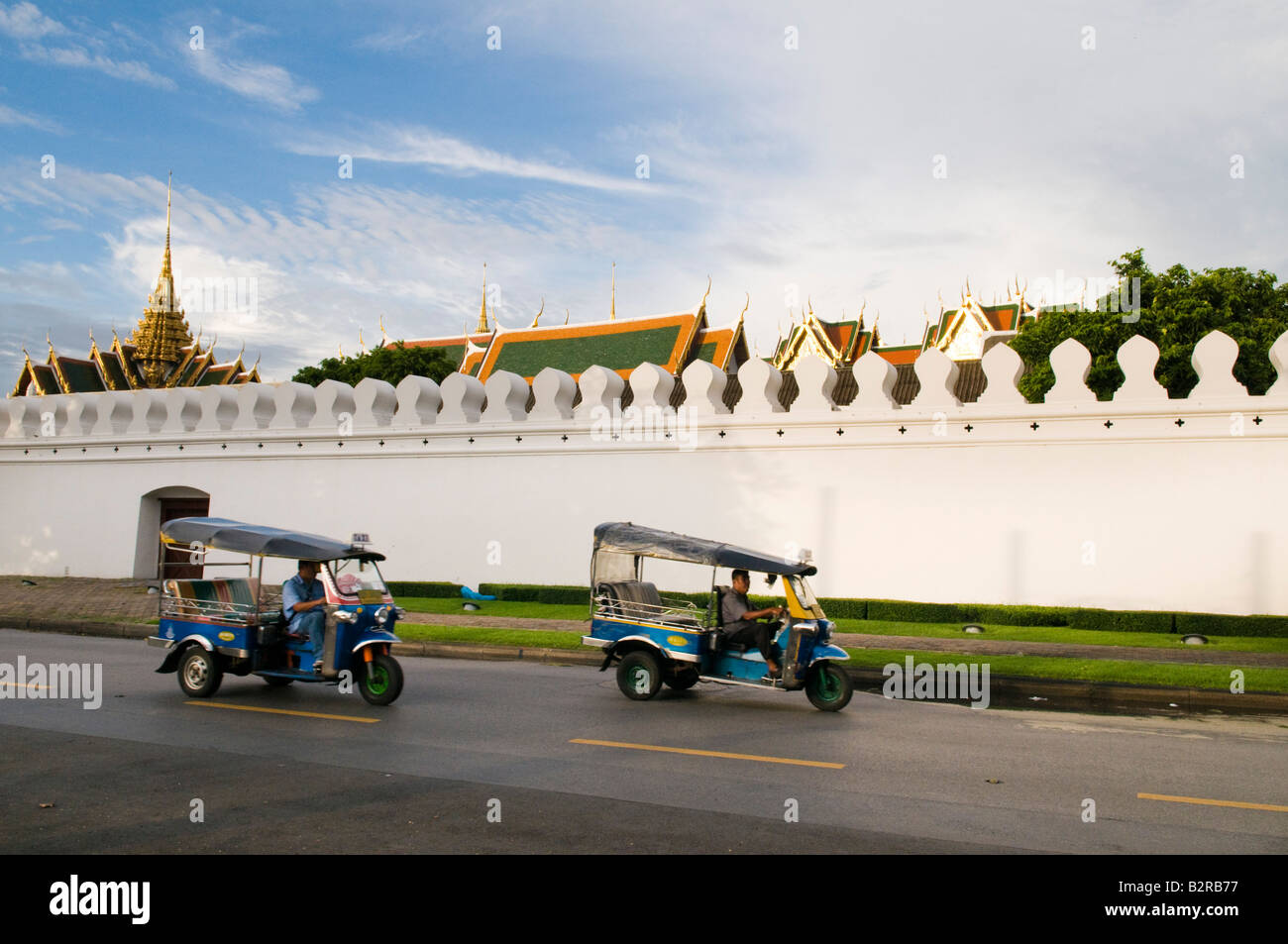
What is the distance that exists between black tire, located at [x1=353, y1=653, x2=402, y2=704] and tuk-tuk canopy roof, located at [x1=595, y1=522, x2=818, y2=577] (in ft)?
8.02

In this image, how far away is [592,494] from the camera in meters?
19.5

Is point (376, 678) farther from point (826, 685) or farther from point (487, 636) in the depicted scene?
point (487, 636)

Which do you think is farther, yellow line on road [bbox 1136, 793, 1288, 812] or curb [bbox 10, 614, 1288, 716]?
curb [bbox 10, 614, 1288, 716]

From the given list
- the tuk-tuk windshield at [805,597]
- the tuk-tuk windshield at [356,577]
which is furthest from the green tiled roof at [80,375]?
the tuk-tuk windshield at [805,597]

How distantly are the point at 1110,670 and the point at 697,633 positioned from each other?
487cm

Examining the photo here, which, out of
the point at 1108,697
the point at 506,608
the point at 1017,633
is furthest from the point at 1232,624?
the point at 506,608

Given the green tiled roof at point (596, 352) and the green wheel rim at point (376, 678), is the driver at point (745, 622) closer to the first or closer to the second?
the green wheel rim at point (376, 678)

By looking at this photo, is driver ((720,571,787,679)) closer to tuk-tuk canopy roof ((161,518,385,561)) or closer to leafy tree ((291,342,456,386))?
tuk-tuk canopy roof ((161,518,385,561))

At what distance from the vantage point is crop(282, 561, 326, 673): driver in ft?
32.0

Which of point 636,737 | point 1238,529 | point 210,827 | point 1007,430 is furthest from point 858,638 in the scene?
point 210,827

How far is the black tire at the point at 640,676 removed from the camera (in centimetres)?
1015

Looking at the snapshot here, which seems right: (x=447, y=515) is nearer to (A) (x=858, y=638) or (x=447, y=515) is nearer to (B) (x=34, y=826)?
(A) (x=858, y=638)

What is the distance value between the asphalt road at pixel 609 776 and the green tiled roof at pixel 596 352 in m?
26.4

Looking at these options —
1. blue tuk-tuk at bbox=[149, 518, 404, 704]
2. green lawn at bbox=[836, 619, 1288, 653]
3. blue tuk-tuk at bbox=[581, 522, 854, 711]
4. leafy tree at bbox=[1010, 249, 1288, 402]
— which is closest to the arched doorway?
blue tuk-tuk at bbox=[149, 518, 404, 704]
